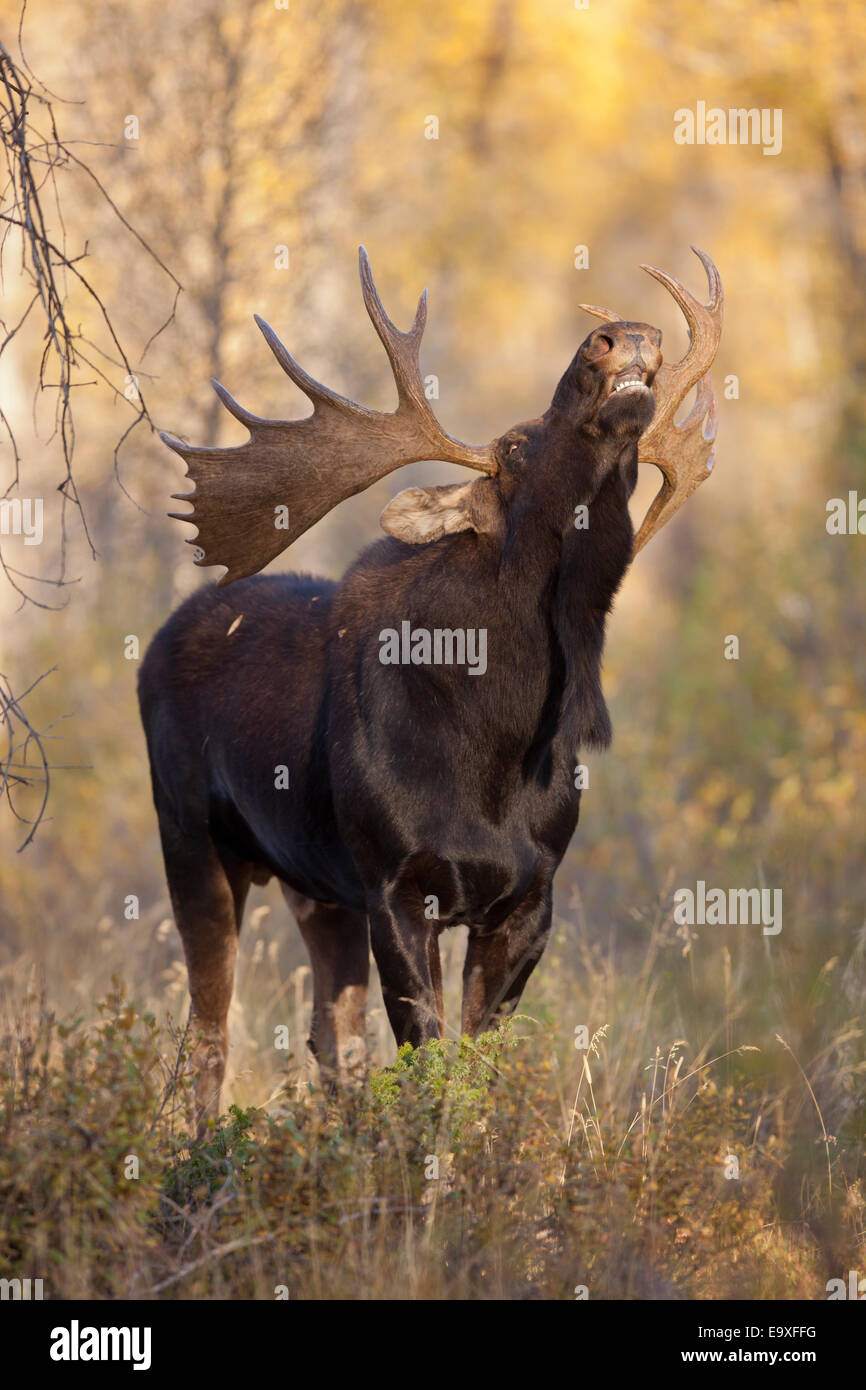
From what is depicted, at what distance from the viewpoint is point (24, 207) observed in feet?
15.9

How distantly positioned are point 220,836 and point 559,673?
1747 millimetres

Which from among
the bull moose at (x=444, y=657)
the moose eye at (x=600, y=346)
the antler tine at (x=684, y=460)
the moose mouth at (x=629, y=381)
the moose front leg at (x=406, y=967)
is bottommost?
the moose front leg at (x=406, y=967)

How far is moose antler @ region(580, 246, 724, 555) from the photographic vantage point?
19.0 ft

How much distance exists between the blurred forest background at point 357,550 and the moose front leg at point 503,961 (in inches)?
31.4

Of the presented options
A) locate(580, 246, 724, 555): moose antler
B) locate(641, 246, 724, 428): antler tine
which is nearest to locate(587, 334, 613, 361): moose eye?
locate(580, 246, 724, 555): moose antler

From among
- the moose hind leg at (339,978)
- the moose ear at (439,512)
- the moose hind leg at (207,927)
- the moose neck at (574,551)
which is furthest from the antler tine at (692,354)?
the moose hind leg at (207,927)

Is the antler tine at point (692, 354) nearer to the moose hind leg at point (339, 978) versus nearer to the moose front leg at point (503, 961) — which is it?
the moose front leg at point (503, 961)

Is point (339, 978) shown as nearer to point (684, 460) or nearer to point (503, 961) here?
point (503, 961)

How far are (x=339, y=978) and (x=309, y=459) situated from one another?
2.24 meters

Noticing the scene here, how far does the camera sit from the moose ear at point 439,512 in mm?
5426

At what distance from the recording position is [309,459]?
560cm

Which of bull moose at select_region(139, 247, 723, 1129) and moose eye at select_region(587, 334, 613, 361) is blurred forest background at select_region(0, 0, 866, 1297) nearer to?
bull moose at select_region(139, 247, 723, 1129)

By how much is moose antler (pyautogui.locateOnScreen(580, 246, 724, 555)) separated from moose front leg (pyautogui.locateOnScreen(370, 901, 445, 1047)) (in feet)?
5.16
